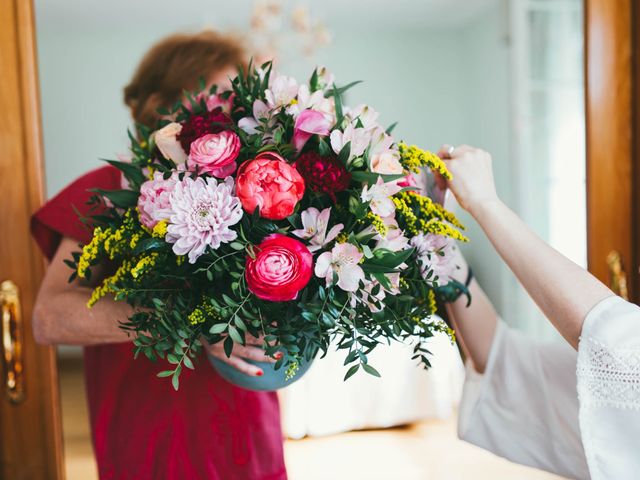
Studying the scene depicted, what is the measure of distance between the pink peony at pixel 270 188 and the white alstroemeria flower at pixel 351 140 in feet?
0.23

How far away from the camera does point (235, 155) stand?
0.79 meters

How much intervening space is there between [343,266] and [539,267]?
309 millimetres

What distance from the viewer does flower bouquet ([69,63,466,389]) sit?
75cm

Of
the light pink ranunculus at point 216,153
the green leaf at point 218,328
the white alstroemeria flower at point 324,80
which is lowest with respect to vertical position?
the green leaf at point 218,328

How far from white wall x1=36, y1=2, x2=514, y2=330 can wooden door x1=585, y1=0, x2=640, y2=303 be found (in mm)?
370

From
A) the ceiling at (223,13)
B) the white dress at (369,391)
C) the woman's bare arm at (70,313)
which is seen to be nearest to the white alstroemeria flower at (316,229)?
the woman's bare arm at (70,313)

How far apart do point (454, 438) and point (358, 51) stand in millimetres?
936

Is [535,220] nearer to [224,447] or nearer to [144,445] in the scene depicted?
[224,447]

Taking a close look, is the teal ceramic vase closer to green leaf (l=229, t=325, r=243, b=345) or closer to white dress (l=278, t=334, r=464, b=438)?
green leaf (l=229, t=325, r=243, b=345)

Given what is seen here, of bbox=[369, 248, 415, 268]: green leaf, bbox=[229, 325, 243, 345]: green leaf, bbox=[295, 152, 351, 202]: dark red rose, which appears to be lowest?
bbox=[229, 325, 243, 345]: green leaf

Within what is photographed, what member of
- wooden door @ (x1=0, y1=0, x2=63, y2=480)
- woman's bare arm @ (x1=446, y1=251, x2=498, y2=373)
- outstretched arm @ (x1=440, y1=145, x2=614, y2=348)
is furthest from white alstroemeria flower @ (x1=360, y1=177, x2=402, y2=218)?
wooden door @ (x1=0, y1=0, x2=63, y2=480)

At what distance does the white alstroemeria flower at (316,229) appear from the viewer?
77 centimetres

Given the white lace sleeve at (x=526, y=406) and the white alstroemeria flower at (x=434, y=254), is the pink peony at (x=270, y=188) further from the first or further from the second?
the white lace sleeve at (x=526, y=406)

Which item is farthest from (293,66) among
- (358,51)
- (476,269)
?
(476,269)
